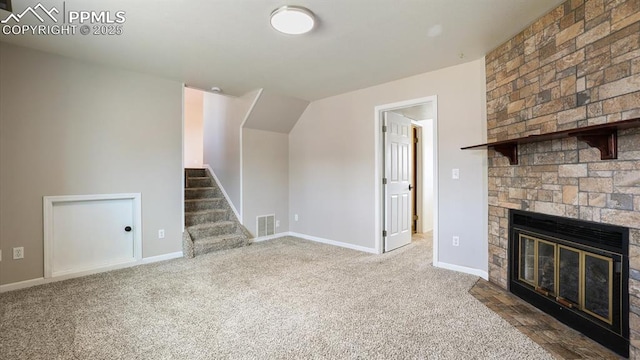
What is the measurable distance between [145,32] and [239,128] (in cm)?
230

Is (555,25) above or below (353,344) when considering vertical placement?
above

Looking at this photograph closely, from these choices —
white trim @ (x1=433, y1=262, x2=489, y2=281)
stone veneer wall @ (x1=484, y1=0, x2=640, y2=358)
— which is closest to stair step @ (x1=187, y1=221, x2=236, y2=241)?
white trim @ (x1=433, y1=262, x2=489, y2=281)

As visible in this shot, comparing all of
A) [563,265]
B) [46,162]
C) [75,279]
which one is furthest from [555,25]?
[75,279]

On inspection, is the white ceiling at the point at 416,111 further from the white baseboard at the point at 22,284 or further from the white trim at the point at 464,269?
the white baseboard at the point at 22,284

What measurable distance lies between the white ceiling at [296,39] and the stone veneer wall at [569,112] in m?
0.28

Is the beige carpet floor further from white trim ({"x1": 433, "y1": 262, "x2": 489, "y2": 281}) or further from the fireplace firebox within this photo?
the fireplace firebox

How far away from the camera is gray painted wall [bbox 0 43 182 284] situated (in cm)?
274

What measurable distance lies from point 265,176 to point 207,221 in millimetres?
A: 1197

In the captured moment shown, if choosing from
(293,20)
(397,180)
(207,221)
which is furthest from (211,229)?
(293,20)

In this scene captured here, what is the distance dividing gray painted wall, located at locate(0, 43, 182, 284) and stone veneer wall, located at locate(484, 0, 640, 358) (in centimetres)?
388

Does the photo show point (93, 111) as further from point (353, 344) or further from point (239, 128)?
point (353, 344)

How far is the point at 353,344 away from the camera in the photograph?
1.85 metres

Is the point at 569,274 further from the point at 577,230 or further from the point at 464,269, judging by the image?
the point at 464,269

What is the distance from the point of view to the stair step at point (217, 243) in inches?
156
